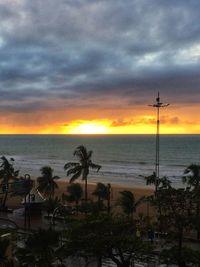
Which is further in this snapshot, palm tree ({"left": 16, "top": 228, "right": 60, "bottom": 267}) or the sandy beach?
the sandy beach

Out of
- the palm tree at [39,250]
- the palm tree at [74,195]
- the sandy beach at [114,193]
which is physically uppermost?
the palm tree at [39,250]

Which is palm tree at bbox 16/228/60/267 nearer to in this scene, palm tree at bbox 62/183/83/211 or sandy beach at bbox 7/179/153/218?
palm tree at bbox 62/183/83/211

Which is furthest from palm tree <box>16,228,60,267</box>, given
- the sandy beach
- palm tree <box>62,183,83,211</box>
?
the sandy beach

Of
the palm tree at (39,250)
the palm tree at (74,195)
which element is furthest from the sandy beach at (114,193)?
the palm tree at (39,250)

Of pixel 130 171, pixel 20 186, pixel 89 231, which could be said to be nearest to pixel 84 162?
pixel 20 186

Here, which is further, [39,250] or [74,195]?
[74,195]

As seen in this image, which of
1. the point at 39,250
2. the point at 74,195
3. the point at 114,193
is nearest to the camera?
the point at 39,250

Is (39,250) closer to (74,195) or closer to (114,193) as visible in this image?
(74,195)

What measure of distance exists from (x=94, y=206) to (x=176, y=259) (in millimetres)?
5628

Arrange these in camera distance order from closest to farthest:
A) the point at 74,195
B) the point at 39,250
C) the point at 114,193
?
the point at 39,250 → the point at 74,195 → the point at 114,193

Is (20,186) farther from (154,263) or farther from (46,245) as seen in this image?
(46,245)

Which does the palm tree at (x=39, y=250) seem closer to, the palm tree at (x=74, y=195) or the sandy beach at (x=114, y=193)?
the palm tree at (x=74, y=195)

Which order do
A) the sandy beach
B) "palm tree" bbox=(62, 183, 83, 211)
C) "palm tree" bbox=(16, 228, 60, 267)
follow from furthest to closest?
the sandy beach < "palm tree" bbox=(62, 183, 83, 211) < "palm tree" bbox=(16, 228, 60, 267)

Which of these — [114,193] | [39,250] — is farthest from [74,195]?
[39,250]
